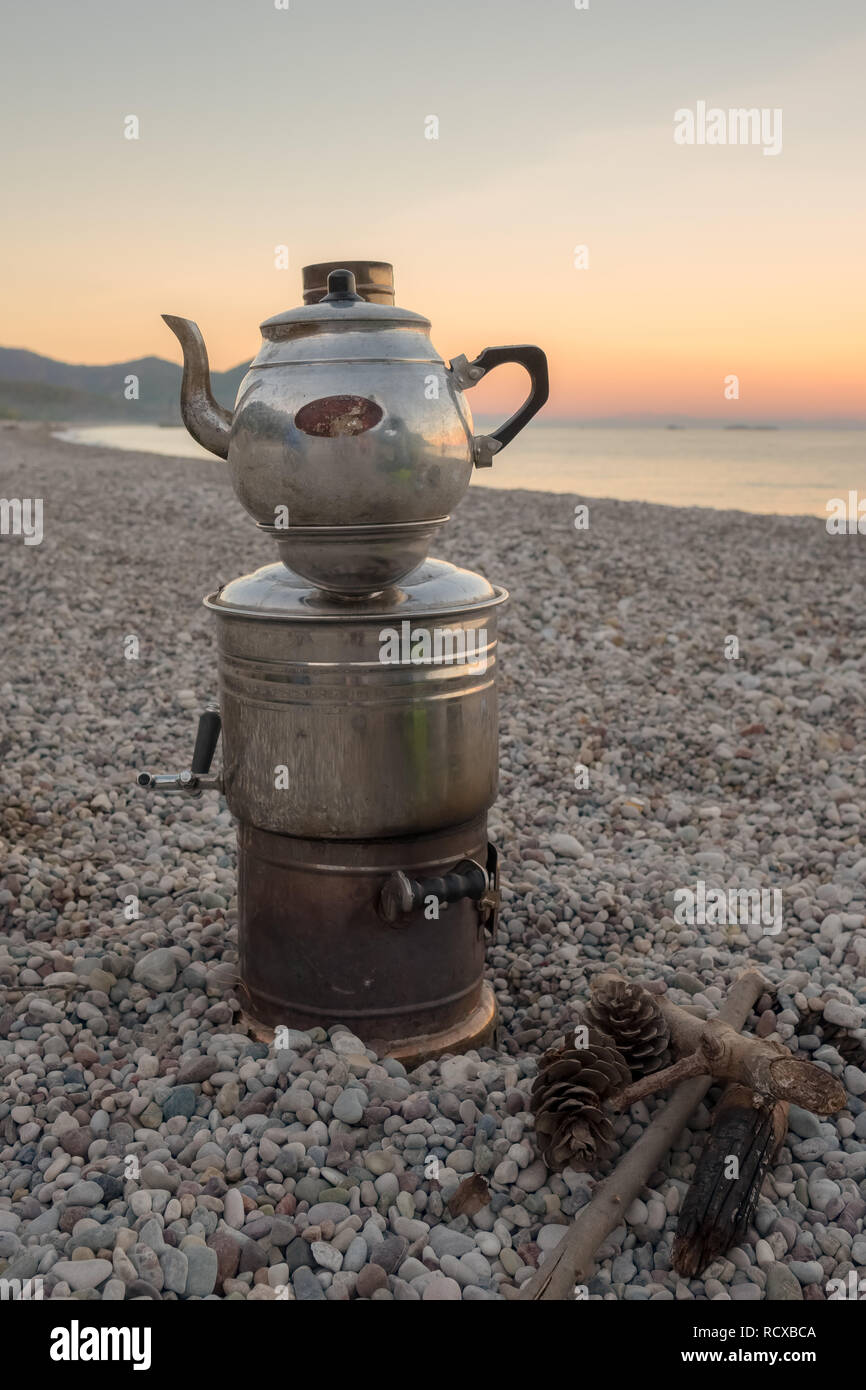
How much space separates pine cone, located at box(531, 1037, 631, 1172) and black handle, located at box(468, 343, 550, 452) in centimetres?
182

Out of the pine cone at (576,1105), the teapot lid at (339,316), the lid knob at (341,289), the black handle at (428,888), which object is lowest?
Answer: the pine cone at (576,1105)

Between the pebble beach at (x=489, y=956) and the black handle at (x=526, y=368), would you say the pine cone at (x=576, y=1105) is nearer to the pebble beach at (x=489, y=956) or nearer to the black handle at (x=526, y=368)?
the pebble beach at (x=489, y=956)

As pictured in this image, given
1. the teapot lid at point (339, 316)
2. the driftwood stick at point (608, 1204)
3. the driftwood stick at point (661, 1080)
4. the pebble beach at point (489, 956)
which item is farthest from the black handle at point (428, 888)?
the teapot lid at point (339, 316)

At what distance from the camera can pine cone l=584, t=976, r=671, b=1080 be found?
139 inches

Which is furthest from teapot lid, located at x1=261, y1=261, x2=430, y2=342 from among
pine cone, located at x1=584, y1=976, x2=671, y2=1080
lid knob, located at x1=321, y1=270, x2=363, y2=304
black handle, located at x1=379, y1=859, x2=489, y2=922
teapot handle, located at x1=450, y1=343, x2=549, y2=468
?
pine cone, located at x1=584, y1=976, x2=671, y2=1080

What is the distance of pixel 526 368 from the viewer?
3629 mm

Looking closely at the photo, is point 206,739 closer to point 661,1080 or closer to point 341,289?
point 341,289

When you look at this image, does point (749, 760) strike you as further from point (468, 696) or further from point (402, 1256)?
point (402, 1256)

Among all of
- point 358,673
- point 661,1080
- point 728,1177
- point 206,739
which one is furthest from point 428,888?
point 728,1177

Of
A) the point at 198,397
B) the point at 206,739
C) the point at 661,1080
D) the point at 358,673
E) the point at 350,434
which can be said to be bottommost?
the point at 661,1080

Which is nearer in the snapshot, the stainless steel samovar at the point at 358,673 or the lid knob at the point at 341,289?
the stainless steel samovar at the point at 358,673

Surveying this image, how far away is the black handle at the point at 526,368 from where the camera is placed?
3.49 metres

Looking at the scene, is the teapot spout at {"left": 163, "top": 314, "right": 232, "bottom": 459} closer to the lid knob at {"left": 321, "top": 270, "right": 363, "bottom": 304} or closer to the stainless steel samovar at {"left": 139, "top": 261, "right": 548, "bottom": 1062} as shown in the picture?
the stainless steel samovar at {"left": 139, "top": 261, "right": 548, "bottom": 1062}

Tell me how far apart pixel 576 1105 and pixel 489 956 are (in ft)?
4.52
